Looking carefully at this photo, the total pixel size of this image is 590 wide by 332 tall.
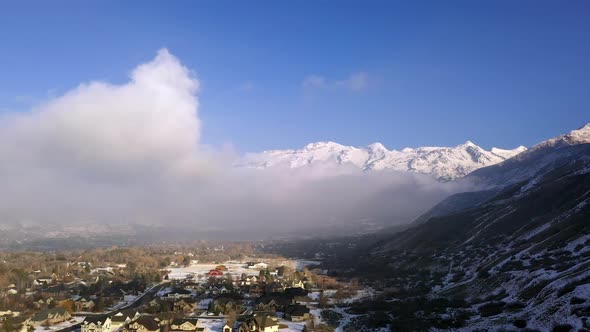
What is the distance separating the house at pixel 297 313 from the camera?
240ft

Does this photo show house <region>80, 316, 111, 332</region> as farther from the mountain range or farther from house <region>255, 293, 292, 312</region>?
the mountain range

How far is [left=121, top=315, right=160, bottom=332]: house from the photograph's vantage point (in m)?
65.6

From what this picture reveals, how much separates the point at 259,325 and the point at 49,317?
33.9 m

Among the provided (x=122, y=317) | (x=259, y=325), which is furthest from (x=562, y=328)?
(x=122, y=317)

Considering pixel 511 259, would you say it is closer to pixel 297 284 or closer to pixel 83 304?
pixel 297 284

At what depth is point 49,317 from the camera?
238 feet

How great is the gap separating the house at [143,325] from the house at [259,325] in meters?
11.9

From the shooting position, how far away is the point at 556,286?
58688mm

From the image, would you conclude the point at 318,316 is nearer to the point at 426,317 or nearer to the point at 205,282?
the point at 426,317

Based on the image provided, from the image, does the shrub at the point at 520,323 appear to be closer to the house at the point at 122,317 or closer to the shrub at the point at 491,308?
the shrub at the point at 491,308

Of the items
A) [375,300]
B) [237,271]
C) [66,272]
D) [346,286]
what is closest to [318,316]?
[375,300]

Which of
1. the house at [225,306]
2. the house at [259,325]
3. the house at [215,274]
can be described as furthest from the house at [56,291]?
the house at [259,325]

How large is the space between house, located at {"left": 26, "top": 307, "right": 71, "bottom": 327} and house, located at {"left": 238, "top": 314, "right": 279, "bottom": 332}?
30.0 metres

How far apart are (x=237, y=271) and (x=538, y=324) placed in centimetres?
10512
